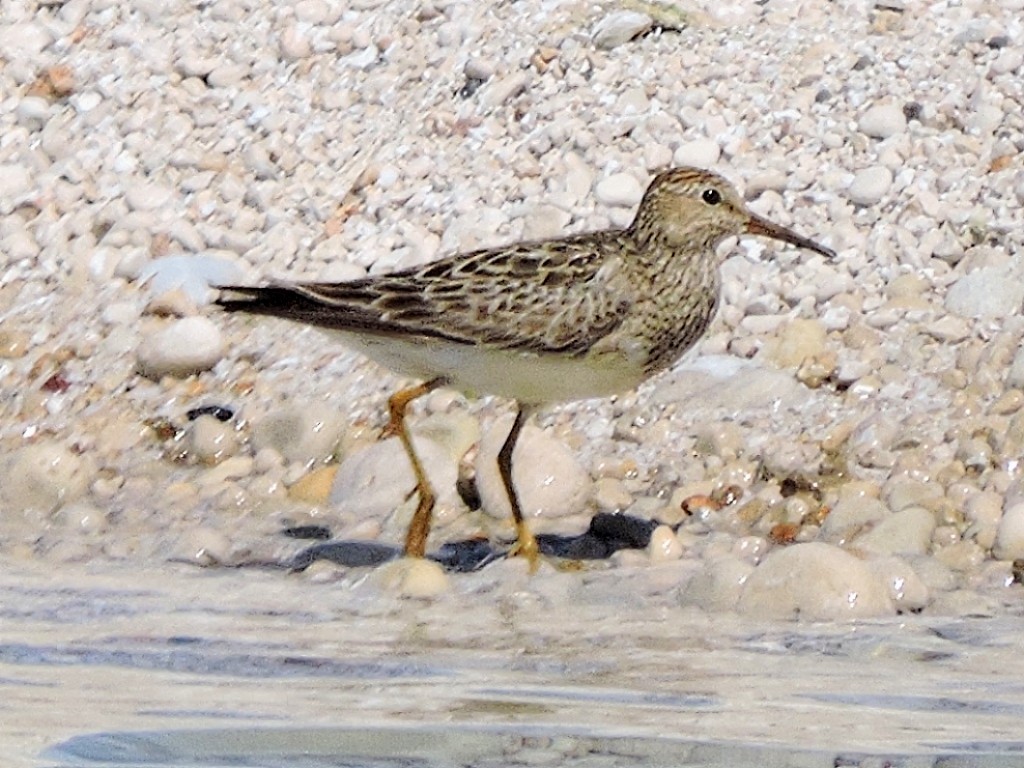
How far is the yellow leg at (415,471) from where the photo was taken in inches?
296

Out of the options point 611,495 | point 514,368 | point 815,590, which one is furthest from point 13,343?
point 815,590

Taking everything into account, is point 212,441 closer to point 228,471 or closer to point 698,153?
point 228,471

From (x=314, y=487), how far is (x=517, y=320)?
1.10 meters

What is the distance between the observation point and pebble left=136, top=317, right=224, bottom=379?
8891 millimetres

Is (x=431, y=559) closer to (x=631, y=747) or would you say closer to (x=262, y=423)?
(x=262, y=423)

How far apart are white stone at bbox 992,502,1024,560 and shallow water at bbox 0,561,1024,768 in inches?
20.9

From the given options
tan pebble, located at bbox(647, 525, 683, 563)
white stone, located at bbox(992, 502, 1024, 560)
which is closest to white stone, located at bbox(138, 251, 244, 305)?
tan pebble, located at bbox(647, 525, 683, 563)

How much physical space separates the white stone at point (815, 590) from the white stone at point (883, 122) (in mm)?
2992

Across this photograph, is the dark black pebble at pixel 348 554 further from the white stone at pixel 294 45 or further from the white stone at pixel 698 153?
the white stone at pixel 294 45

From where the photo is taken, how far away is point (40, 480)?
325 inches

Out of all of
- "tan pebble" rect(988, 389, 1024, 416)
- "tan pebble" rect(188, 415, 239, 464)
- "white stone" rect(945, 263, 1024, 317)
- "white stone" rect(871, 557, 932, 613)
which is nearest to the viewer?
"white stone" rect(871, 557, 932, 613)

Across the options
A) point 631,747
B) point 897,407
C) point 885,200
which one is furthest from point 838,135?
point 631,747

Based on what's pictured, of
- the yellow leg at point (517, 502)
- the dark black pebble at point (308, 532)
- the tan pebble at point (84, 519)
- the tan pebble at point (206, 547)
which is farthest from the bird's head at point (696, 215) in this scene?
the tan pebble at point (84, 519)

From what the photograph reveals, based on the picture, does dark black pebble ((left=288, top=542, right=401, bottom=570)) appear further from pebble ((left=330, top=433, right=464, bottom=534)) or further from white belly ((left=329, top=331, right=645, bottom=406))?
white belly ((left=329, top=331, right=645, bottom=406))
